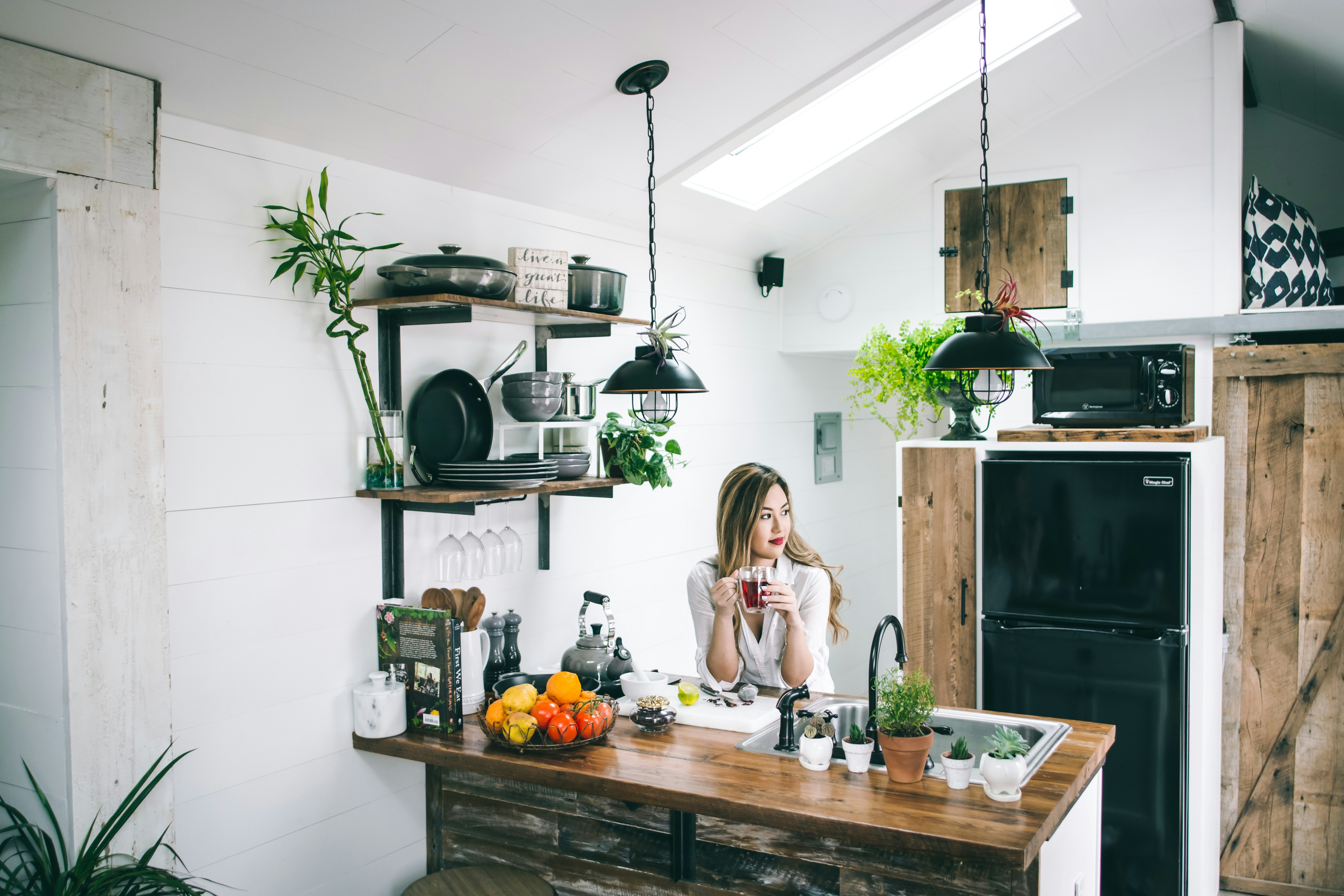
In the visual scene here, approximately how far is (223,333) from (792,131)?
89.3 inches

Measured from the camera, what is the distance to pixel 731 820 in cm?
202

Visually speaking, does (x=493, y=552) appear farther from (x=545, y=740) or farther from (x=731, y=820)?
(x=731, y=820)

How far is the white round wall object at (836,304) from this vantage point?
421 cm

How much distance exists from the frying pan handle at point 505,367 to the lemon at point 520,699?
3.01 feet

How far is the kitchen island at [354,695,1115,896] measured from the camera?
184 centimetres

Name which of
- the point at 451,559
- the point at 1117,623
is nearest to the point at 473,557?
the point at 451,559

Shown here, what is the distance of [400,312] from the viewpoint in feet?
8.21

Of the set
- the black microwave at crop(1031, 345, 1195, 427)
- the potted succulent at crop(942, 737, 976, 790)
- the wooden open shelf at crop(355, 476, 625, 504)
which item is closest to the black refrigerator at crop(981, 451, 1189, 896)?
the black microwave at crop(1031, 345, 1195, 427)

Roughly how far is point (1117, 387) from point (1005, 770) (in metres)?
1.73

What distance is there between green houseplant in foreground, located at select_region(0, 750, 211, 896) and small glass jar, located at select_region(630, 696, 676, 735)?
104 centimetres

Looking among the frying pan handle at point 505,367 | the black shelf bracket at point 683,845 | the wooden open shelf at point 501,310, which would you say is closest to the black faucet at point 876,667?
the black shelf bracket at point 683,845

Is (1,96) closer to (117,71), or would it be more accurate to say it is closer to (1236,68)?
(117,71)

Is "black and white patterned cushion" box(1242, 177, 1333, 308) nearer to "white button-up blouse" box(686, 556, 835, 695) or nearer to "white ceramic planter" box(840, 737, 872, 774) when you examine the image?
"white button-up blouse" box(686, 556, 835, 695)

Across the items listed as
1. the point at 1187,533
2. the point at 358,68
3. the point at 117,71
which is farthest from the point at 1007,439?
the point at 117,71
